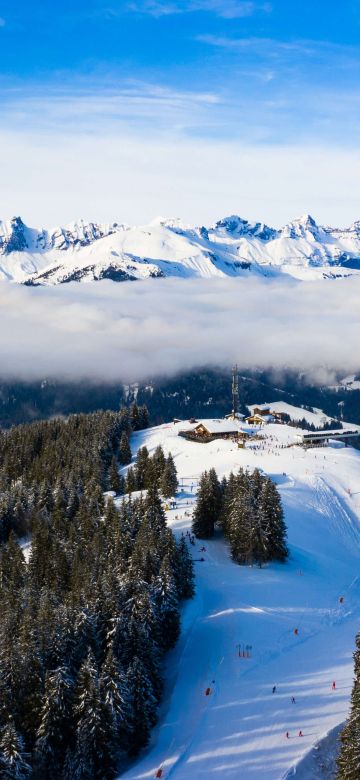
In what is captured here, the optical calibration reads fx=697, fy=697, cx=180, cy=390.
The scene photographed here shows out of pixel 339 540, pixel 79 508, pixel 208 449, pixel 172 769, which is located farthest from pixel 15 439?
pixel 172 769

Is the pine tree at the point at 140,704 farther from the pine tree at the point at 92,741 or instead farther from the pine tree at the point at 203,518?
the pine tree at the point at 203,518

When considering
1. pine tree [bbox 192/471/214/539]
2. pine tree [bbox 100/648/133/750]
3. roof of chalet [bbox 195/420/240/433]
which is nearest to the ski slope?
pine tree [bbox 192/471/214/539]

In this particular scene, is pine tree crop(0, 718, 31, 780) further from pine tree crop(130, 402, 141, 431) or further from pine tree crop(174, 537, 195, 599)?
pine tree crop(130, 402, 141, 431)

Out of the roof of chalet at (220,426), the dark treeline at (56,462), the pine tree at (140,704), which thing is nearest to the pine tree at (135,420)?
the dark treeline at (56,462)

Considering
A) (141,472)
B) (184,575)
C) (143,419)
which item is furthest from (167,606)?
(143,419)

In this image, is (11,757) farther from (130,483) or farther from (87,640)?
(130,483)

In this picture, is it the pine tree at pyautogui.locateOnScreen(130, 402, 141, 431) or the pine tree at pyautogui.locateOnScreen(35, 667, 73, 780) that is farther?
the pine tree at pyautogui.locateOnScreen(130, 402, 141, 431)

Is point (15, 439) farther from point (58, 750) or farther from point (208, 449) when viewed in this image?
point (58, 750)
